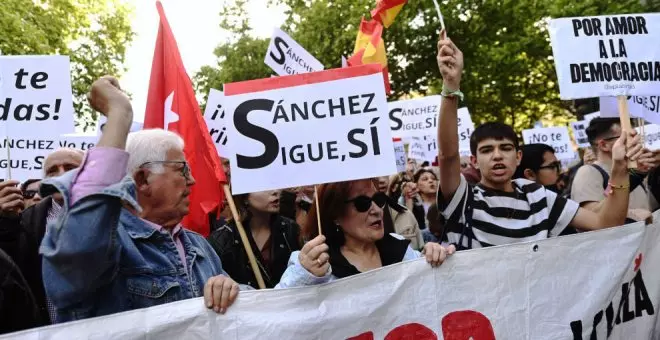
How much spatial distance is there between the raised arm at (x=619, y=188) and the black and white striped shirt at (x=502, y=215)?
150mm

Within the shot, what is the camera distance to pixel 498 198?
426 centimetres

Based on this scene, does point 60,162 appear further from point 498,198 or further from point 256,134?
point 498,198

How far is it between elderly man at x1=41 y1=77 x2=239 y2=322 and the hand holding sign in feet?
4.44

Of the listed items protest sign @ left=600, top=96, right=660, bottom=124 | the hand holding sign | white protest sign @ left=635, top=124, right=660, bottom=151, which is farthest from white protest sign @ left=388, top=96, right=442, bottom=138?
the hand holding sign

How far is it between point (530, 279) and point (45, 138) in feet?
12.7

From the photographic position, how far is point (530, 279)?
11.4 feet

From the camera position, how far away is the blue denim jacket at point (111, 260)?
7.72 ft

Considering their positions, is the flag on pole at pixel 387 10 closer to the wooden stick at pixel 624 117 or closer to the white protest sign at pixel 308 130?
the wooden stick at pixel 624 117

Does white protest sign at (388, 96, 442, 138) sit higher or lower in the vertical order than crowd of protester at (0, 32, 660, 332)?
higher

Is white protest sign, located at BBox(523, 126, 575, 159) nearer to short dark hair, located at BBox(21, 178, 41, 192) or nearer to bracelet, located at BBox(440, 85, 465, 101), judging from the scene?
short dark hair, located at BBox(21, 178, 41, 192)

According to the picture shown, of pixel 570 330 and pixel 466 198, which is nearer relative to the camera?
pixel 570 330

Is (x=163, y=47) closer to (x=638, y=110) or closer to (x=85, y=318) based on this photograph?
(x=85, y=318)

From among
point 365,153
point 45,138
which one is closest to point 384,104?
point 365,153

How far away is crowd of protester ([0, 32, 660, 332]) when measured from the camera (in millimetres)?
2426
